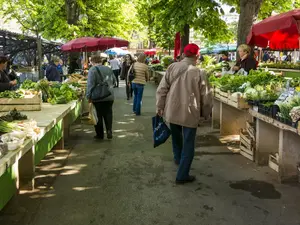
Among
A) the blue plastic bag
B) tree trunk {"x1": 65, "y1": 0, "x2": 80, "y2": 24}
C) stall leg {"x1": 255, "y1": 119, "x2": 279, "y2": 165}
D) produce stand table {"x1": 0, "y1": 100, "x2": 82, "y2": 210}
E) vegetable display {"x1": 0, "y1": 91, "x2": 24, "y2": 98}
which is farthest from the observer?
tree trunk {"x1": 65, "y1": 0, "x2": 80, "y2": 24}

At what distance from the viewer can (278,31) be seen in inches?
367

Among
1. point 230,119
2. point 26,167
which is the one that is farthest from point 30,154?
point 230,119

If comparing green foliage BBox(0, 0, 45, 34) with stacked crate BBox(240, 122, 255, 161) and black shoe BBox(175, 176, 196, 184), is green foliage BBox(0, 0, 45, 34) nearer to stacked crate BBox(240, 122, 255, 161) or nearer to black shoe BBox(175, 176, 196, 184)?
stacked crate BBox(240, 122, 255, 161)

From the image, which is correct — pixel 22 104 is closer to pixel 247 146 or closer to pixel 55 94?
pixel 55 94

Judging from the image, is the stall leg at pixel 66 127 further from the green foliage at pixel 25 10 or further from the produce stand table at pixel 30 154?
the green foliage at pixel 25 10

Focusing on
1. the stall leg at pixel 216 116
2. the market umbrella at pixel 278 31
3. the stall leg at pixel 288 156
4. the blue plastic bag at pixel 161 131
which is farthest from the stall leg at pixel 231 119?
the stall leg at pixel 288 156

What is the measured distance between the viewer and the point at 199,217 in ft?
13.6

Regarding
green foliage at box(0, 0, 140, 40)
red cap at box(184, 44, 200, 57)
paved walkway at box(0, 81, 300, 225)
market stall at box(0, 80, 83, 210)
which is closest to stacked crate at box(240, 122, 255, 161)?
paved walkway at box(0, 81, 300, 225)

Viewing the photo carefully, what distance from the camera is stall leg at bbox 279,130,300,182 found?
5277 mm

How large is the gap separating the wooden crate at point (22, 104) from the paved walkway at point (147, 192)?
3.17 ft

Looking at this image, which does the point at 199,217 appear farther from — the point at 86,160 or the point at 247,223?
the point at 86,160

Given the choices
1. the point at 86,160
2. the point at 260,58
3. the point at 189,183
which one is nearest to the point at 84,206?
the point at 189,183

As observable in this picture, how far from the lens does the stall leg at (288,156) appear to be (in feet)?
17.3

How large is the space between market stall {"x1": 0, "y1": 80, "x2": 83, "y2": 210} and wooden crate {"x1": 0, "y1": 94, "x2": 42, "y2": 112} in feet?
0.08
